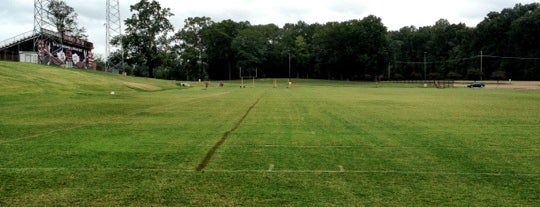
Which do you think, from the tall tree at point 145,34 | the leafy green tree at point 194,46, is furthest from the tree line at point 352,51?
the tall tree at point 145,34

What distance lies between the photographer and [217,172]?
7.61m

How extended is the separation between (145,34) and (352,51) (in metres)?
56.7

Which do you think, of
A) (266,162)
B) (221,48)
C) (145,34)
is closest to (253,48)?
(221,48)

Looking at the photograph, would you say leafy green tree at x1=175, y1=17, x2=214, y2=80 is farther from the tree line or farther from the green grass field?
the green grass field

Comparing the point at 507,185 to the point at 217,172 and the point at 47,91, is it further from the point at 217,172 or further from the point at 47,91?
the point at 47,91

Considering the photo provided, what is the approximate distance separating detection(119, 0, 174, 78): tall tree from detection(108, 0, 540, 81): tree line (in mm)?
23115

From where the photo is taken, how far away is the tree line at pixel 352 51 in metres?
A: 123

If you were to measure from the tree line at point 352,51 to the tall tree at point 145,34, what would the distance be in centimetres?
2311

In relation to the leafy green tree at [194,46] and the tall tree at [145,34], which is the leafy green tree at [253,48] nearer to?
the leafy green tree at [194,46]

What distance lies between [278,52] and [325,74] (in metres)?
16.3

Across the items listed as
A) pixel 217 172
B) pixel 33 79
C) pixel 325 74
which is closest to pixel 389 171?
pixel 217 172

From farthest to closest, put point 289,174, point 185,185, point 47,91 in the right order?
point 47,91 → point 289,174 → point 185,185

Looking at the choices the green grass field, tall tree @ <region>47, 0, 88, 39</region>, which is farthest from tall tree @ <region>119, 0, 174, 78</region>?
the green grass field

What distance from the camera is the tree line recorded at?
12277cm
